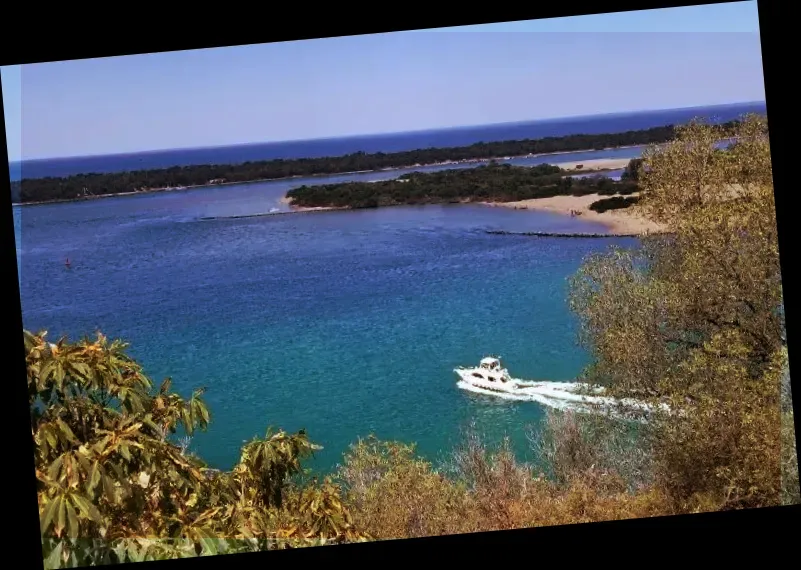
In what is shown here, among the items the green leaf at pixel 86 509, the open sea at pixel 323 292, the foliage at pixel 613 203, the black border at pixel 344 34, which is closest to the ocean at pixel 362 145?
the open sea at pixel 323 292

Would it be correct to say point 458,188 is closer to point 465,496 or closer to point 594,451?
point 594,451

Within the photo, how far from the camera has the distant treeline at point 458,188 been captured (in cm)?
613

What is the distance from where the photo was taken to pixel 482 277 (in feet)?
20.9

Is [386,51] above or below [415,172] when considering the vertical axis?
above

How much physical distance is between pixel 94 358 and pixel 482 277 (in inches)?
141

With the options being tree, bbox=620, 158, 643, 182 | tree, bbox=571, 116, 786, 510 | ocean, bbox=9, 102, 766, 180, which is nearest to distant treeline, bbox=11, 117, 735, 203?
ocean, bbox=9, 102, 766, 180

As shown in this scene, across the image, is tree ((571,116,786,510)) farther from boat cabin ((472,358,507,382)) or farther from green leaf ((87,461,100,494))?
green leaf ((87,461,100,494))

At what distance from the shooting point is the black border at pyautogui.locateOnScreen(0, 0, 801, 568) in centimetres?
261

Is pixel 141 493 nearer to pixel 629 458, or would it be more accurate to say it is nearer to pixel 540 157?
pixel 629 458

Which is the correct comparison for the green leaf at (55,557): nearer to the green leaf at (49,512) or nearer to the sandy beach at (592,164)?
the green leaf at (49,512)

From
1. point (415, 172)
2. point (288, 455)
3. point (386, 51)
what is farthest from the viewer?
point (415, 172)

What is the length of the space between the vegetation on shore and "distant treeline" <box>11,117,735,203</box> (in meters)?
0.86

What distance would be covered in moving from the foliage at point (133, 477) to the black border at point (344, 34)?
237 mm

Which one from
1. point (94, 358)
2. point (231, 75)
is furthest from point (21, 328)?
point (231, 75)
